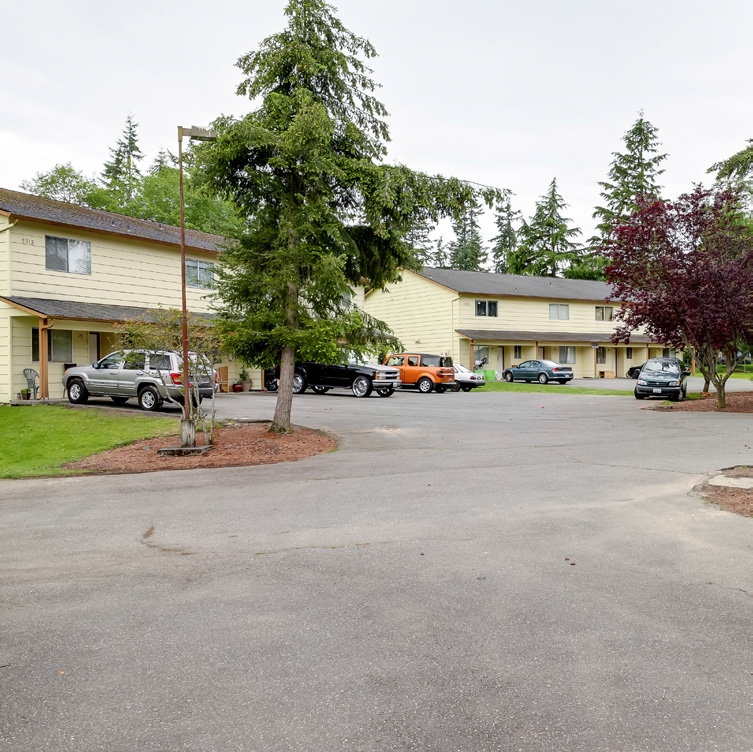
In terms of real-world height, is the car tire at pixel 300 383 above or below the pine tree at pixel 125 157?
below

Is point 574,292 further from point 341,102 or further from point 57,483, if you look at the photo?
point 57,483

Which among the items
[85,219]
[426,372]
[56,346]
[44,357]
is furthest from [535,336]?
[44,357]

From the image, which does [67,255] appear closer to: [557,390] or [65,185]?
[557,390]

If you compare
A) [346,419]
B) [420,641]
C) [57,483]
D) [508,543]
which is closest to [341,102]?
[346,419]

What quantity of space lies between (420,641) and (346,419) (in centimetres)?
1324

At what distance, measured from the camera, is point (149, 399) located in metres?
17.6

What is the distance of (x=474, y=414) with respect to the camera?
59.2 feet

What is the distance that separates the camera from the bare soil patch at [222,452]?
10.2 meters

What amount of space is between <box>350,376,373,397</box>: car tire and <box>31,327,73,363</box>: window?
10976 mm

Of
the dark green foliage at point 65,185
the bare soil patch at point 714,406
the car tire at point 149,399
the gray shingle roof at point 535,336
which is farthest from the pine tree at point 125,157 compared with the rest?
the bare soil patch at point 714,406

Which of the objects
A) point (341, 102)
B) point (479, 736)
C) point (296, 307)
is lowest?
point (479, 736)

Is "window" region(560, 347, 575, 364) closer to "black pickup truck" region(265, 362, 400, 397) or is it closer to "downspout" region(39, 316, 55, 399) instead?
"black pickup truck" region(265, 362, 400, 397)

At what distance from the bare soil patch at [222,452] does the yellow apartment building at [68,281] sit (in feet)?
14.8

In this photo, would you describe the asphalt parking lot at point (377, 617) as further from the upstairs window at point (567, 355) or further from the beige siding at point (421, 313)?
the upstairs window at point (567, 355)
